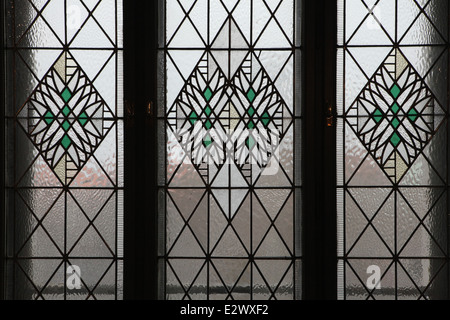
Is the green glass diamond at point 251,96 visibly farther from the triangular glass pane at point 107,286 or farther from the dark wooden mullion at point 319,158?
the triangular glass pane at point 107,286

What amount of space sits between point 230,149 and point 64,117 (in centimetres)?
77

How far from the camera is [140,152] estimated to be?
2.61 meters

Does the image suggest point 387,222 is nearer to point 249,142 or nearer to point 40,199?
point 249,142

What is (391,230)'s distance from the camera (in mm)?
2615

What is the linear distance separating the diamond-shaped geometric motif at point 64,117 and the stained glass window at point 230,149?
0.30 metres

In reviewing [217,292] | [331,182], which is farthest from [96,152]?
[331,182]

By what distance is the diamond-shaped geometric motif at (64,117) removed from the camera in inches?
104

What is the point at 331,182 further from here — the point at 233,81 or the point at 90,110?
the point at 90,110

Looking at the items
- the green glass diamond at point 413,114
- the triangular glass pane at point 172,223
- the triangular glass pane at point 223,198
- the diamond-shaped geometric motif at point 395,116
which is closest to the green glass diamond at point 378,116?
the diamond-shaped geometric motif at point 395,116

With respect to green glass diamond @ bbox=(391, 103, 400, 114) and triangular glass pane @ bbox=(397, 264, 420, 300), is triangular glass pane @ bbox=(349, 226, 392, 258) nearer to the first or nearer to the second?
triangular glass pane @ bbox=(397, 264, 420, 300)

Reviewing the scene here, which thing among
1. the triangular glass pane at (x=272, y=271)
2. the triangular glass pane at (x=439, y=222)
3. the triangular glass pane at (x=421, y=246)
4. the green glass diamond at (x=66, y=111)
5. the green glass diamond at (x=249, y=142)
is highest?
the green glass diamond at (x=66, y=111)

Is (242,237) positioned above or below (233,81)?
below

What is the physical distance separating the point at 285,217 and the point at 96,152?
2.98 feet

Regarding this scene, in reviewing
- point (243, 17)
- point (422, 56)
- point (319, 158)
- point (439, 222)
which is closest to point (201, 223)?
point (319, 158)
